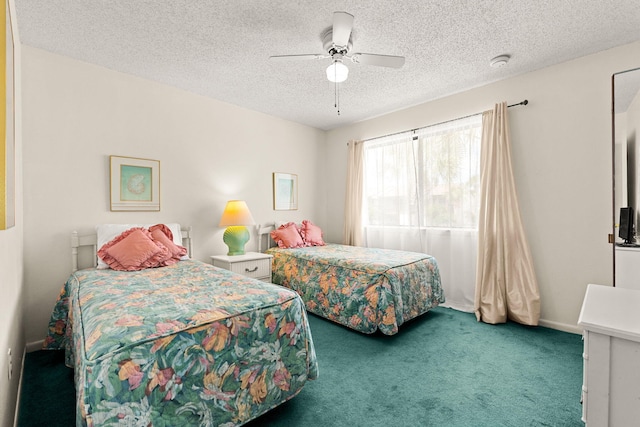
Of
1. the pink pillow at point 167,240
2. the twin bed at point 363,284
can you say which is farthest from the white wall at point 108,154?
the twin bed at point 363,284

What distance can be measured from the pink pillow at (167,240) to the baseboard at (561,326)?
143 inches

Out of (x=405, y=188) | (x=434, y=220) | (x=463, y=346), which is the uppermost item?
(x=405, y=188)

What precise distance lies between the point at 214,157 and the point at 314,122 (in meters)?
1.74

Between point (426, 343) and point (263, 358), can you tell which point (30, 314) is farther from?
point (426, 343)

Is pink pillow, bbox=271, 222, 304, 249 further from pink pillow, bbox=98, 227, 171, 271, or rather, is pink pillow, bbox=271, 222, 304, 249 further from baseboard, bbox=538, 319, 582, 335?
baseboard, bbox=538, 319, 582, 335

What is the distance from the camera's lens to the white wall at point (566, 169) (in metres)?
2.60

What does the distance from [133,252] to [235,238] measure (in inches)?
46.2

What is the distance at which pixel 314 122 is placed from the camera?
15.3 feet

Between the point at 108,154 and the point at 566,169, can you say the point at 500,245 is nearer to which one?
the point at 566,169

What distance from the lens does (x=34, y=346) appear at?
8.14ft

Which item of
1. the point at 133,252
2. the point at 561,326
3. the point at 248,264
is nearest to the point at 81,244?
the point at 133,252

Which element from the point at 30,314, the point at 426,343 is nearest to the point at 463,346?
the point at 426,343

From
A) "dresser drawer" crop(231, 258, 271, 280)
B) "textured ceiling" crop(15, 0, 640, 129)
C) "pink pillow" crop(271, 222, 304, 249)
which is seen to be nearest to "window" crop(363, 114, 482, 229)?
"textured ceiling" crop(15, 0, 640, 129)

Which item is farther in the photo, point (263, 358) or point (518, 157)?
point (518, 157)
